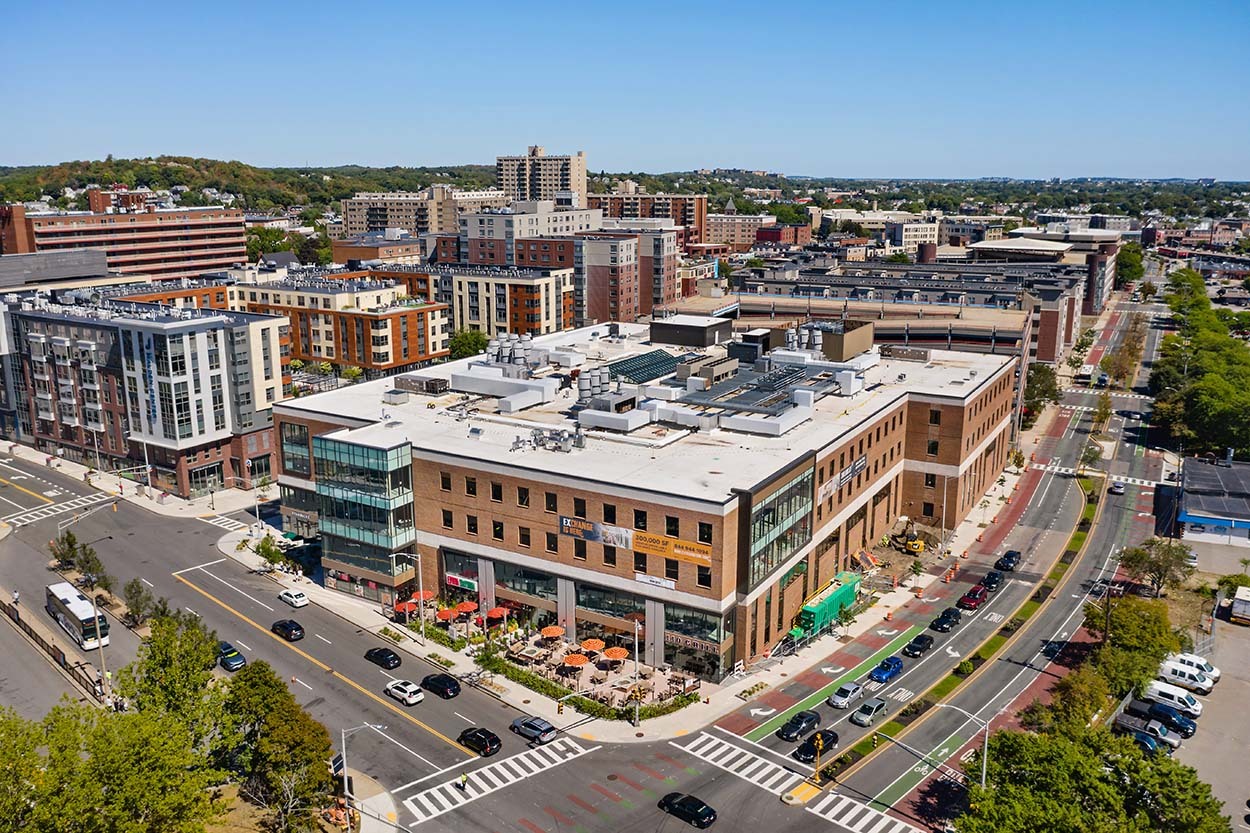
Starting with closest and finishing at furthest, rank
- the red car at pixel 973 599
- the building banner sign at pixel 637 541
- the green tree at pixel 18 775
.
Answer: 1. the green tree at pixel 18 775
2. the building banner sign at pixel 637 541
3. the red car at pixel 973 599

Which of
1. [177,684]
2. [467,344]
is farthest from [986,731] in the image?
[467,344]

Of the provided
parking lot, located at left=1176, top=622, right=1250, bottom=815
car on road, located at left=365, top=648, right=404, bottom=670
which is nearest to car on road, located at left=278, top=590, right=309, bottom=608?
car on road, located at left=365, top=648, right=404, bottom=670

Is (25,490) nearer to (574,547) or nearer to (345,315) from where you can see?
(345,315)

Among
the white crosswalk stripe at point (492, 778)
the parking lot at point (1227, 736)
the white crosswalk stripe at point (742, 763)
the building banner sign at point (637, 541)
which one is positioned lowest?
the parking lot at point (1227, 736)

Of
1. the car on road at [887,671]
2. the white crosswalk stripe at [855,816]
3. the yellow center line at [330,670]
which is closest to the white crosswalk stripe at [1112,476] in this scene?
the car on road at [887,671]

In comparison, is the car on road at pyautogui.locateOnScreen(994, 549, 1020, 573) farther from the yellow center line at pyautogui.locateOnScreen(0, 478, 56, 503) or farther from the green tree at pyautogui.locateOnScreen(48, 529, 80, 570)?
the yellow center line at pyautogui.locateOnScreen(0, 478, 56, 503)

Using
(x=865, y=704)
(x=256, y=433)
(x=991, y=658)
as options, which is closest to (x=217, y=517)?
(x=256, y=433)

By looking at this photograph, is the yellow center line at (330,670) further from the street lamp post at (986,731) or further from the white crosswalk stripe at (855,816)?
the street lamp post at (986,731)
